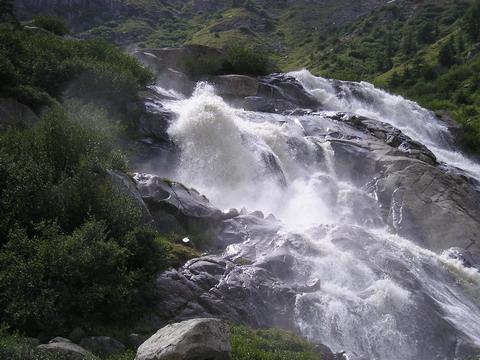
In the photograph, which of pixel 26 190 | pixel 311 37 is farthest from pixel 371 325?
pixel 311 37

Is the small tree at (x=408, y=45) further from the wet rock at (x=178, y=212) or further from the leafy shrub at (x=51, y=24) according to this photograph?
the wet rock at (x=178, y=212)

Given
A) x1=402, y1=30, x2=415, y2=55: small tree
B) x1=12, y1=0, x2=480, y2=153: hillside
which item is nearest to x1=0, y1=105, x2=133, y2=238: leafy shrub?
x1=12, y1=0, x2=480, y2=153: hillside

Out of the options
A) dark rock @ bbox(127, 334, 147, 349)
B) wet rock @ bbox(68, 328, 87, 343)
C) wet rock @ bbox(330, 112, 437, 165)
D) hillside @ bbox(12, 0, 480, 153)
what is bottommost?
hillside @ bbox(12, 0, 480, 153)

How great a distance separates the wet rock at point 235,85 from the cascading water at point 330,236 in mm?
1074

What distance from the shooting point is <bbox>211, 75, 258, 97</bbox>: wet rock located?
3819 cm

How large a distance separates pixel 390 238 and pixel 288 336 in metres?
10.2

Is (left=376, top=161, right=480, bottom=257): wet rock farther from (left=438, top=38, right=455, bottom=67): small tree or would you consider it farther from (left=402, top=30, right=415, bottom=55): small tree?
(left=402, top=30, right=415, bottom=55): small tree

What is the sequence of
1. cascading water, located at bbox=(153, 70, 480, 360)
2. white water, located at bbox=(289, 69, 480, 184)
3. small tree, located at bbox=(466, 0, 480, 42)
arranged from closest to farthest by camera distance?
cascading water, located at bbox=(153, 70, 480, 360), white water, located at bbox=(289, 69, 480, 184), small tree, located at bbox=(466, 0, 480, 42)

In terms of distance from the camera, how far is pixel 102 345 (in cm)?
1071

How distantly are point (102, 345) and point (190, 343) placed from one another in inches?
111

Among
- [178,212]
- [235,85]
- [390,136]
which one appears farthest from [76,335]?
[235,85]

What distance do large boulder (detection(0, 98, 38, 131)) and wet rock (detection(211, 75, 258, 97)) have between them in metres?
19.2

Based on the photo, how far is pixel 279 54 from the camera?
102m

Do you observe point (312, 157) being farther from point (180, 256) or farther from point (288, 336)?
point (288, 336)
